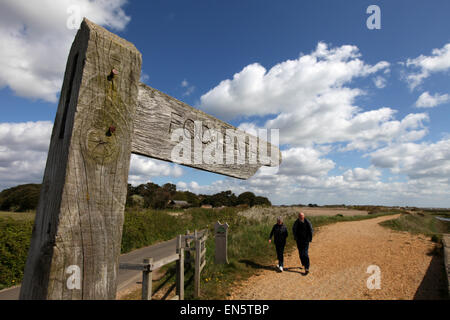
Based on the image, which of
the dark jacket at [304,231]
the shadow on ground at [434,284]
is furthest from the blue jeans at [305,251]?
the shadow on ground at [434,284]

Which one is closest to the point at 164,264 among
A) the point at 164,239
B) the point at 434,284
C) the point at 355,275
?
the point at 355,275

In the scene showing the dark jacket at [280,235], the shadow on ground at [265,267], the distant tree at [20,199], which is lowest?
the shadow on ground at [265,267]

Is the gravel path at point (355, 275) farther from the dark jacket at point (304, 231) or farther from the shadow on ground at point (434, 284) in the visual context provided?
the dark jacket at point (304, 231)

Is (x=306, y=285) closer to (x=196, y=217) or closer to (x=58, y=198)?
(x=58, y=198)

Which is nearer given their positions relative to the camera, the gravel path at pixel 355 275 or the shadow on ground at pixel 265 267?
the gravel path at pixel 355 275

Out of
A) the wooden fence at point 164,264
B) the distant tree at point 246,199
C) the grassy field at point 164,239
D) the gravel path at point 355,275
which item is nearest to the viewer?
the wooden fence at point 164,264

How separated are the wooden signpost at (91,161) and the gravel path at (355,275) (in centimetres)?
660

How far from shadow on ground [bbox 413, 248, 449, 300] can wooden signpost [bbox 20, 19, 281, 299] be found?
8036 millimetres

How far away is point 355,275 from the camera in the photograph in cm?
779

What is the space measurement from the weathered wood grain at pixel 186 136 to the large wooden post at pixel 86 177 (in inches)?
2.8

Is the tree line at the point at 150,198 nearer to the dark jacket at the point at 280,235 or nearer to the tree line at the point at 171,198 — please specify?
the tree line at the point at 171,198

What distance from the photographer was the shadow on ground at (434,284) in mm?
6141

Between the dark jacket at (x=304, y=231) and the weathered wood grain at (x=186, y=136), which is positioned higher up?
the weathered wood grain at (x=186, y=136)

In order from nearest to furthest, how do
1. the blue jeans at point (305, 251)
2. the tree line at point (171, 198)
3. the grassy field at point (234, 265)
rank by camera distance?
1. the grassy field at point (234, 265)
2. the blue jeans at point (305, 251)
3. the tree line at point (171, 198)
